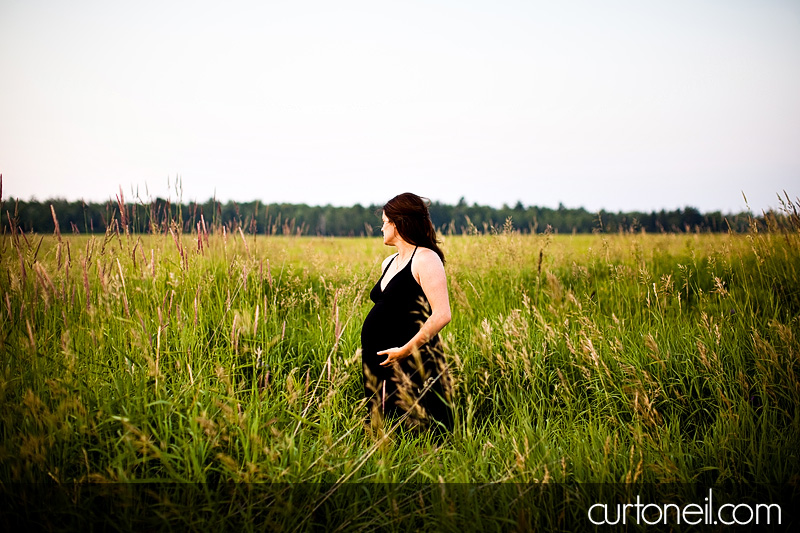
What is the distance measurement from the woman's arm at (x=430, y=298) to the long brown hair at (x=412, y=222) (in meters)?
0.12

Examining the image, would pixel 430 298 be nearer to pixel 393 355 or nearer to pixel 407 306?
pixel 407 306

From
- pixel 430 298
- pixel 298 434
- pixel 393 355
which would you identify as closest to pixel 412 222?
pixel 430 298

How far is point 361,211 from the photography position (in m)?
58.7

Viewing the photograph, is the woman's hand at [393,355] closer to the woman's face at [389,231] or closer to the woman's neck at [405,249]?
the woman's neck at [405,249]

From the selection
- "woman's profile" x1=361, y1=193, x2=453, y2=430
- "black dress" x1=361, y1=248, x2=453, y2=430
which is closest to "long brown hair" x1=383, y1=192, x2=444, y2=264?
"woman's profile" x1=361, y1=193, x2=453, y2=430

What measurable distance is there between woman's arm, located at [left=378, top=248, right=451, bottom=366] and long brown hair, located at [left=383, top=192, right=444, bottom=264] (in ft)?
0.39

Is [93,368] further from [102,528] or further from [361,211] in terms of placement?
[361,211]

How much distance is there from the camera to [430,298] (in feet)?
9.87

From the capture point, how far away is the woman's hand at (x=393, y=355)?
2926 millimetres

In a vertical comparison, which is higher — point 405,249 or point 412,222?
point 412,222

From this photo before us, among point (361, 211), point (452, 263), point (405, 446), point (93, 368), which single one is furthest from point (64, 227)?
point (361, 211)

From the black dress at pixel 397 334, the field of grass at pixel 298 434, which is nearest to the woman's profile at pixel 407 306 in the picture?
the black dress at pixel 397 334

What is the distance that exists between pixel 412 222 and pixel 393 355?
37.1 inches

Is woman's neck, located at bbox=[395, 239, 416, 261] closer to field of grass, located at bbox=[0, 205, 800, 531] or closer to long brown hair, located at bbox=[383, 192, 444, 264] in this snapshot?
long brown hair, located at bbox=[383, 192, 444, 264]
